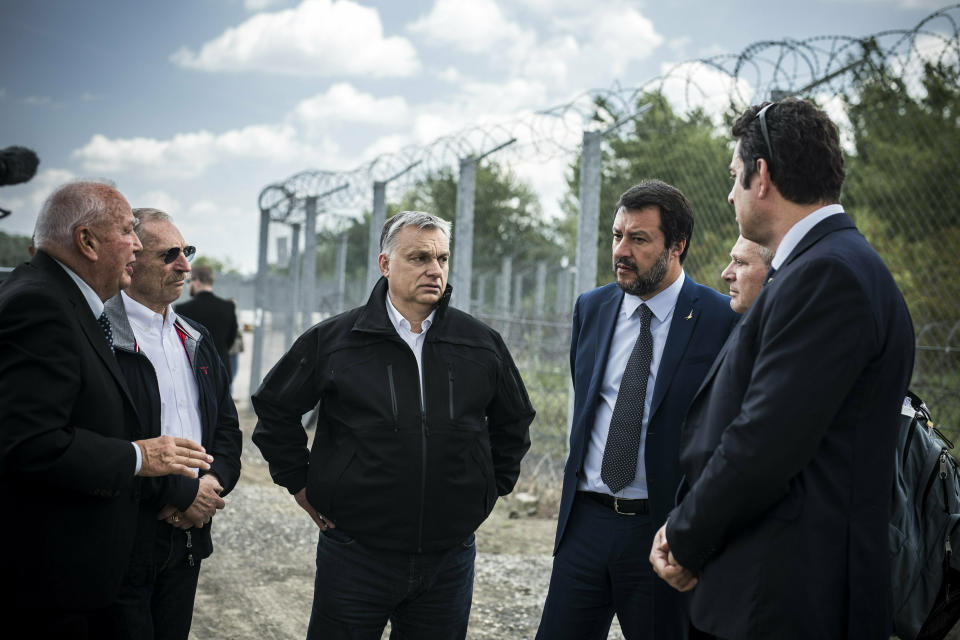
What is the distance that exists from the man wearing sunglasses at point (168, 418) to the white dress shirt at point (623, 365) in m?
1.42

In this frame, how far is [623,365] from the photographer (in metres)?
3.01

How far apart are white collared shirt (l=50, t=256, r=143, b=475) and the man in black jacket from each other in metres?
0.69

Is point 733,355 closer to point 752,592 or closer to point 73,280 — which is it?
point 752,592

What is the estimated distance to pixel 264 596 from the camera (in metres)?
4.97

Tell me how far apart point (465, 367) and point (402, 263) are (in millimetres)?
467

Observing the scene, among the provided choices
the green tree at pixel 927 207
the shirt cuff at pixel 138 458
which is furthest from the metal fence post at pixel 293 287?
the shirt cuff at pixel 138 458

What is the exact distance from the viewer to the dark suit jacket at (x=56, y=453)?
7.05ft

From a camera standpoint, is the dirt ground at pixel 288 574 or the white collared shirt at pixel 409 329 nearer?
the white collared shirt at pixel 409 329

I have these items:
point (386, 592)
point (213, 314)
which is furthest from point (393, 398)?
point (213, 314)

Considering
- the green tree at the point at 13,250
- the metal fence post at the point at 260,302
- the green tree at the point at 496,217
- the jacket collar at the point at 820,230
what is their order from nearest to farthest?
the jacket collar at the point at 820,230 → the metal fence post at the point at 260,302 → the green tree at the point at 13,250 → the green tree at the point at 496,217

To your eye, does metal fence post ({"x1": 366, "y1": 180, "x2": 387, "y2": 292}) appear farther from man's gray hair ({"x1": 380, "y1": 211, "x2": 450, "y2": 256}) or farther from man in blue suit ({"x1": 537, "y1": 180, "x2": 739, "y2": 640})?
man in blue suit ({"x1": 537, "y1": 180, "x2": 739, "y2": 640})

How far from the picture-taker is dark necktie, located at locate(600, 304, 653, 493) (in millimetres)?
2812

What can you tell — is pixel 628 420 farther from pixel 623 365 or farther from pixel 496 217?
pixel 496 217

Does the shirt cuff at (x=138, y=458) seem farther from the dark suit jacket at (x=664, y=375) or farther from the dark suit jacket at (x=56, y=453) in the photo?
the dark suit jacket at (x=664, y=375)
